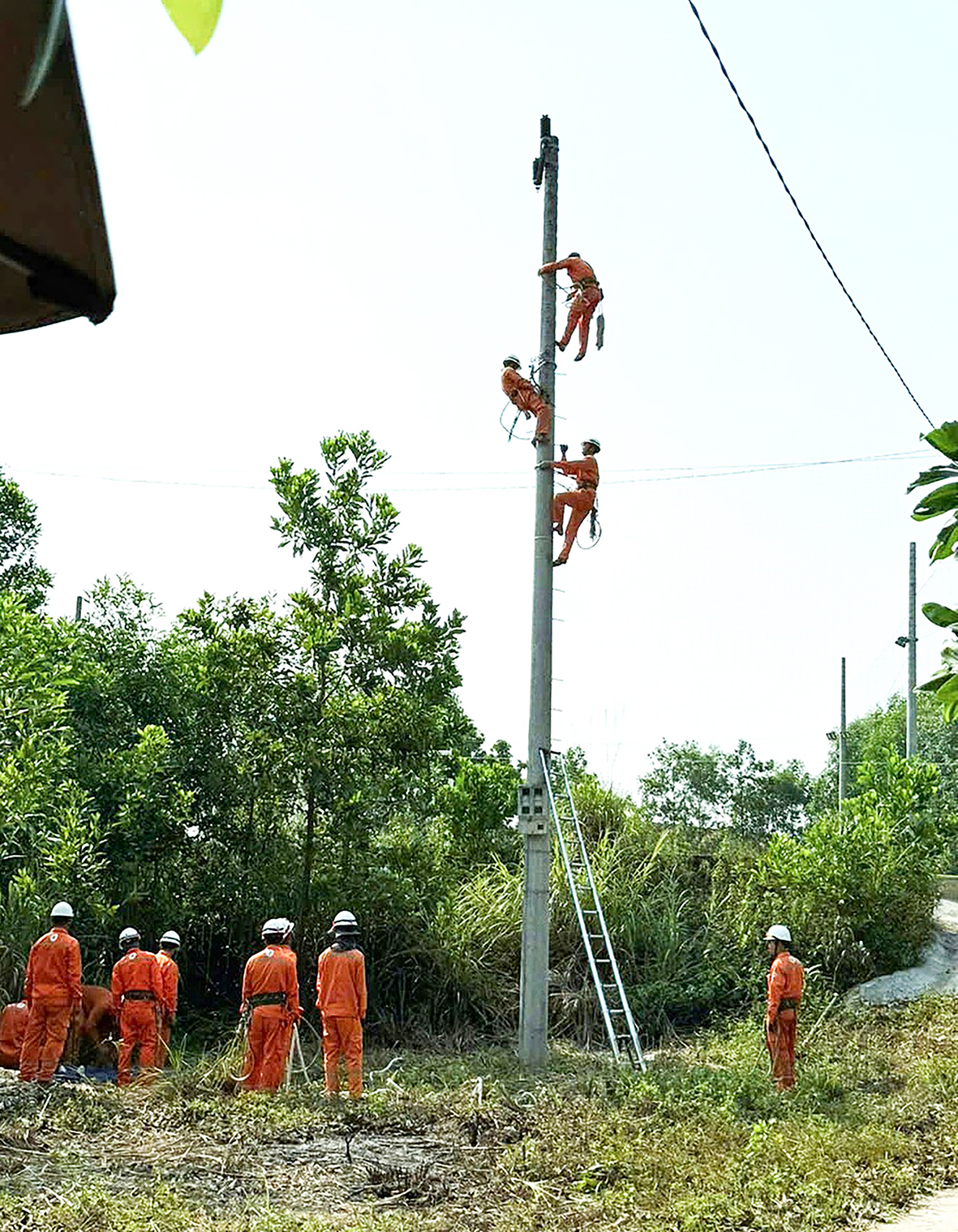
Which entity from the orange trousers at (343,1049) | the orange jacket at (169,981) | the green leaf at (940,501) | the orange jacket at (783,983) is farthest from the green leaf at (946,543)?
the orange jacket at (169,981)

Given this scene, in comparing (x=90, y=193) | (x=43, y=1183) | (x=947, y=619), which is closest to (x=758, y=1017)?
(x=43, y=1183)

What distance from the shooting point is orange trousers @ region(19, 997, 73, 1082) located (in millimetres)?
13008

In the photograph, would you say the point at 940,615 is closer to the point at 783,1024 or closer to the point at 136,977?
the point at 783,1024

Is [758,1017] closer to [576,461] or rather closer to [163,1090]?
[576,461]

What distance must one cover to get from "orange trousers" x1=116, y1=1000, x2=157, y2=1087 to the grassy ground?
1.62 feet

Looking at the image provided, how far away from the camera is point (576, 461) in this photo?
50.2 ft

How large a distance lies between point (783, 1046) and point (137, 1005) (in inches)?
228

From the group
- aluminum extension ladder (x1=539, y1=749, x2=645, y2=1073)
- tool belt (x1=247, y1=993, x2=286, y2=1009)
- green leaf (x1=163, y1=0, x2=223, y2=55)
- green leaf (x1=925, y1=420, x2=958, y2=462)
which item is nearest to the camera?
green leaf (x1=163, y1=0, x2=223, y2=55)

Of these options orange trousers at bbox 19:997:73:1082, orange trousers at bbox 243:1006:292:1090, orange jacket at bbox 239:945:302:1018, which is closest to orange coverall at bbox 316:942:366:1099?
orange jacket at bbox 239:945:302:1018

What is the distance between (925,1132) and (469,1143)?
3.39m

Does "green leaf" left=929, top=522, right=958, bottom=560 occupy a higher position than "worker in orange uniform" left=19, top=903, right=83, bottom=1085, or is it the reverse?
"green leaf" left=929, top=522, right=958, bottom=560

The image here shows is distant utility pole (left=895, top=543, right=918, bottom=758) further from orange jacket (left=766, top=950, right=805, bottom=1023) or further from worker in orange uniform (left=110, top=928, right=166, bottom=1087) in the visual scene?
worker in orange uniform (left=110, top=928, right=166, bottom=1087)

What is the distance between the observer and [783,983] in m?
13.4

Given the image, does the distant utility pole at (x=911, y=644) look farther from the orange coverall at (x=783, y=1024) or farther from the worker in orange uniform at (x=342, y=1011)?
the worker in orange uniform at (x=342, y=1011)
